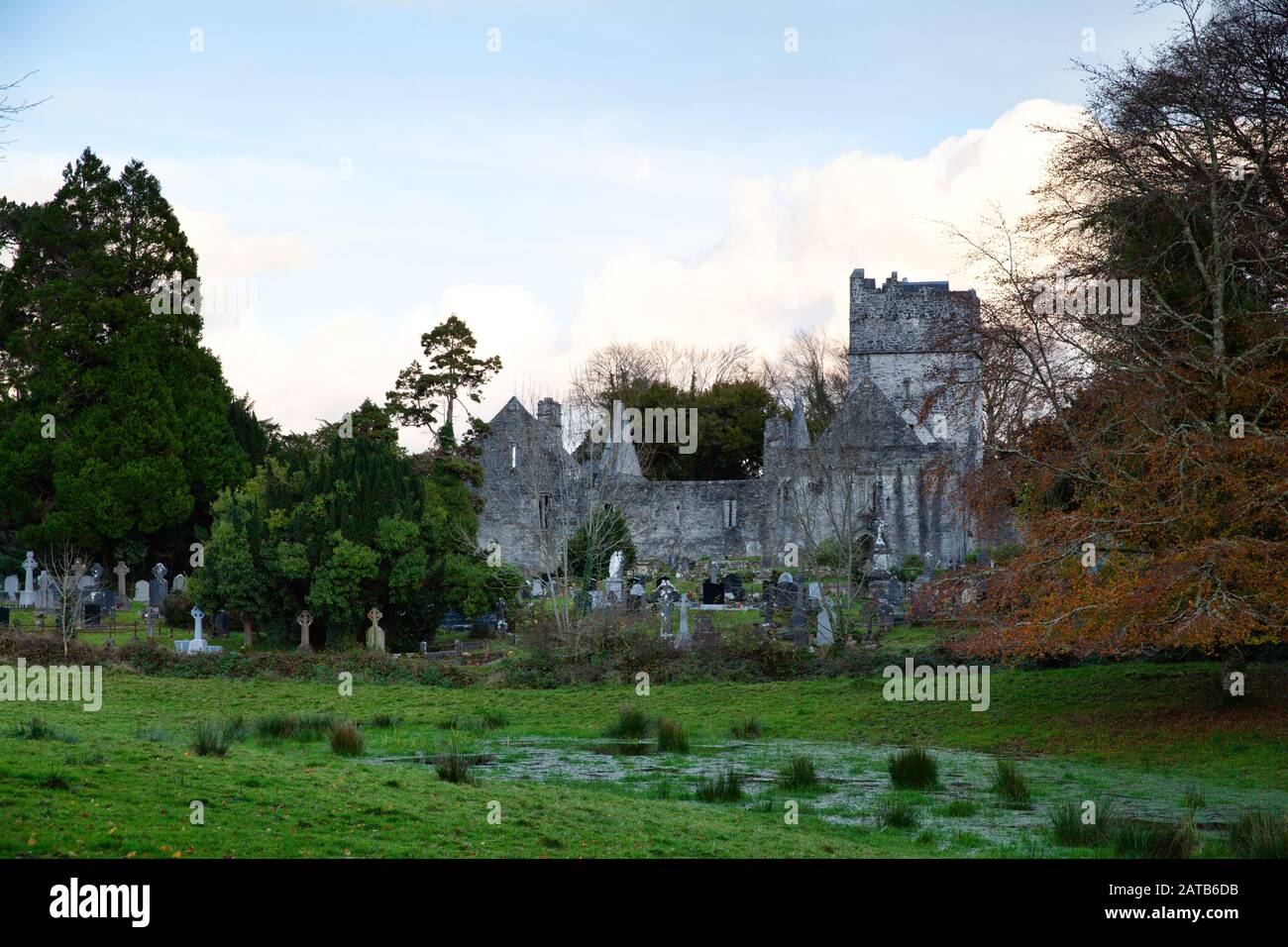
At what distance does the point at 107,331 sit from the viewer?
37.7 metres

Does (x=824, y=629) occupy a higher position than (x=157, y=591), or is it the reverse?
(x=157, y=591)

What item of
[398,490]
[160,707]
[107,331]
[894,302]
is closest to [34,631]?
[398,490]

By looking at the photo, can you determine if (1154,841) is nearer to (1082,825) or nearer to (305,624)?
(1082,825)

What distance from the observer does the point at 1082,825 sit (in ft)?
33.3

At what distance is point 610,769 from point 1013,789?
398 centimetres

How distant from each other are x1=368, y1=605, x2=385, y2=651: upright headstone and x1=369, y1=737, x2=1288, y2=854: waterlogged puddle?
10011 millimetres

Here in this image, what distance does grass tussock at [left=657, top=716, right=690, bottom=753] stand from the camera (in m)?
15.2

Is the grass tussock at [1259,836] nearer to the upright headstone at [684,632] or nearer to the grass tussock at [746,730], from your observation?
the grass tussock at [746,730]

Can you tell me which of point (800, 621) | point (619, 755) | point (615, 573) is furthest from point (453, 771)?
point (615, 573)

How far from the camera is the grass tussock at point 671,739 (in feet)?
49.8

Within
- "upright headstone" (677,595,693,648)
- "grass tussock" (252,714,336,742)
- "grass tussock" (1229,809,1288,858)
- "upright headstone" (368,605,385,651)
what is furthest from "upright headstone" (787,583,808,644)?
"grass tussock" (1229,809,1288,858)
